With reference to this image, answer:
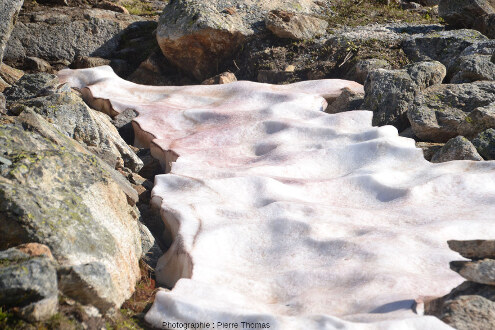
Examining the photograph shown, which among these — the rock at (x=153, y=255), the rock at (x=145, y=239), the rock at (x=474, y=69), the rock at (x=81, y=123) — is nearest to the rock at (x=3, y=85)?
the rock at (x=81, y=123)

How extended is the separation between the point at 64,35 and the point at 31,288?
7813mm

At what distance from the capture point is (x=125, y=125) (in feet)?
Result: 26.2

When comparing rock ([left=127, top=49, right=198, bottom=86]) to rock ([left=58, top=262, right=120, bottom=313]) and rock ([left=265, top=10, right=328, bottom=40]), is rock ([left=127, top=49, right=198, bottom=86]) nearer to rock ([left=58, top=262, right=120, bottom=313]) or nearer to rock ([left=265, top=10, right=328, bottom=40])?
rock ([left=265, top=10, right=328, bottom=40])

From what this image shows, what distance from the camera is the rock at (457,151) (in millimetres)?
6723

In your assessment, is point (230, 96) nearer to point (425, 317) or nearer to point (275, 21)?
point (275, 21)

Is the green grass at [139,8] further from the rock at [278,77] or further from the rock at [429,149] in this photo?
the rock at [429,149]

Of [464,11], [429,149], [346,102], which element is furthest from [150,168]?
[464,11]

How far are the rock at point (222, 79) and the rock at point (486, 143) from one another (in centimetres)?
380

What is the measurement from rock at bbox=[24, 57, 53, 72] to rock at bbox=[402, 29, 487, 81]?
556 cm

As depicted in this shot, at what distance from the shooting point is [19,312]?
3.38 meters

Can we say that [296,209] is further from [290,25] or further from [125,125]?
[290,25]

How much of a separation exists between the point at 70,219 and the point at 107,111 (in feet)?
14.0

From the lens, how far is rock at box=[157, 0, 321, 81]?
9.71 meters

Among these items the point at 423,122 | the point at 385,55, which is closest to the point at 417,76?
the point at 423,122
